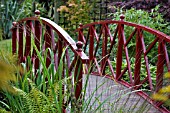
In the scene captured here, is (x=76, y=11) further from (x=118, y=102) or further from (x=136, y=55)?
(x=118, y=102)

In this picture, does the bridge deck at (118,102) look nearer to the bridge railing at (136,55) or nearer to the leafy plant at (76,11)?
the bridge railing at (136,55)

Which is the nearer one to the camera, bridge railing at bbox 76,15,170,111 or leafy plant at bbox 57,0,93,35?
bridge railing at bbox 76,15,170,111

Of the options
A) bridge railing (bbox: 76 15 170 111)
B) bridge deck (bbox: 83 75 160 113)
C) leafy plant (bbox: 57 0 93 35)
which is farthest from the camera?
leafy plant (bbox: 57 0 93 35)

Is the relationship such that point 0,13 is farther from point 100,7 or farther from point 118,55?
point 118,55

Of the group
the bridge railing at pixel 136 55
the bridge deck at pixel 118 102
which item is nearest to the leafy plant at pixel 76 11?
the bridge railing at pixel 136 55

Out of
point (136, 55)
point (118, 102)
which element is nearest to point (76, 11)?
point (136, 55)

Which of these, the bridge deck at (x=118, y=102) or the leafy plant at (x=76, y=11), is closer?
the bridge deck at (x=118, y=102)

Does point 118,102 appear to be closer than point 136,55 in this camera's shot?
Yes

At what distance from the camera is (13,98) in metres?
2.68

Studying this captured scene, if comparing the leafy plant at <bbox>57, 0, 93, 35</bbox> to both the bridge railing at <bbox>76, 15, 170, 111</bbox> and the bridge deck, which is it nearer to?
A: the bridge railing at <bbox>76, 15, 170, 111</bbox>

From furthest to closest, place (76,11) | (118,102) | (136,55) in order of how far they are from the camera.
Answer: (76,11) < (136,55) < (118,102)

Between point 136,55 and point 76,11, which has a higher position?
point 136,55

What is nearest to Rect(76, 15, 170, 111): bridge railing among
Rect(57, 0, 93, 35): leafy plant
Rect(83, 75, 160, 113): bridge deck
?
Rect(83, 75, 160, 113): bridge deck

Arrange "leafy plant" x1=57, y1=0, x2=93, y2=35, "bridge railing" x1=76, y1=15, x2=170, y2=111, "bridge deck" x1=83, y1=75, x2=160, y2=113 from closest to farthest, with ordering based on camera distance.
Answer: "bridge deck" x1=83, y1=75, x2=160, y2=113
"bridge railing" x1=76, y1=15, x2=170, y2=111
"leafy plant" x1=57, y1=0, x2=93, y2=35
